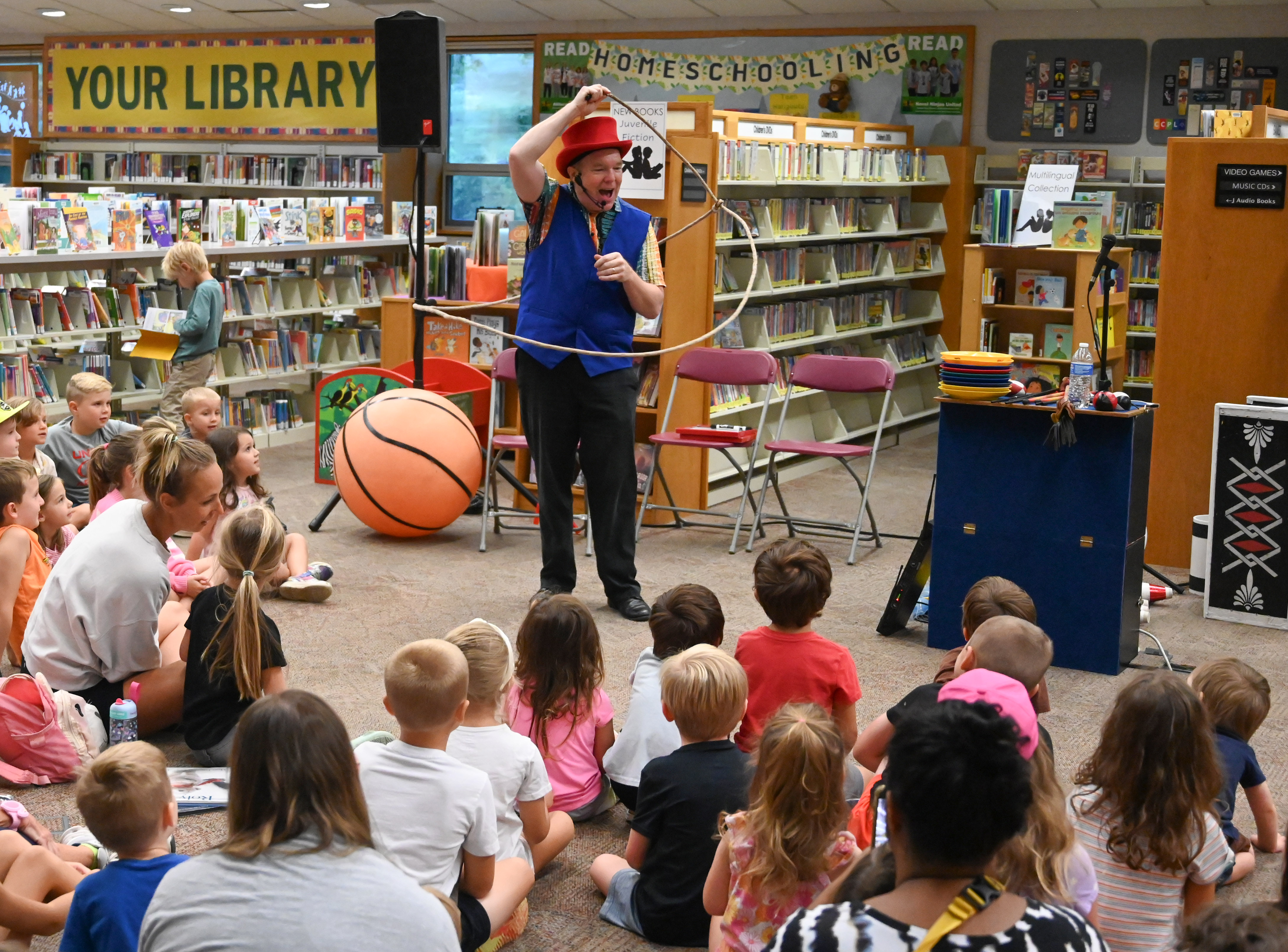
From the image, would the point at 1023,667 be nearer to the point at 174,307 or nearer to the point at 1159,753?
the point at 1159,753

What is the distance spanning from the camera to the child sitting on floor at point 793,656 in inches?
127

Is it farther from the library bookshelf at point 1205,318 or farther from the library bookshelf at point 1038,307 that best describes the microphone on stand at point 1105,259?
the library bookshelf at point 1038,307

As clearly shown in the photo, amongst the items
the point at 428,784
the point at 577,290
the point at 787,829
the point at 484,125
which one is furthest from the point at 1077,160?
the point at 428,784

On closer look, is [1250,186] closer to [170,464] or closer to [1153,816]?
[1153,816]

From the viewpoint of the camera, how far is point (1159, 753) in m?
2.43

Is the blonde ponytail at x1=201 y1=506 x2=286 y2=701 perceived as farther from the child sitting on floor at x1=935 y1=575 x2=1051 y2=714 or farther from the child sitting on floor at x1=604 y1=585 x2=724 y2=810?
the child sitting on floor at x1=935 y1=575 x2=1051 y2=714

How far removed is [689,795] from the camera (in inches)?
104

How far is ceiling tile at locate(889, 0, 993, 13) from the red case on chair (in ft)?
16.9

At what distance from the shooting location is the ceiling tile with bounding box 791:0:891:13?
410 inches

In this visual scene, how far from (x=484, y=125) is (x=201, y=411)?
7241 mm

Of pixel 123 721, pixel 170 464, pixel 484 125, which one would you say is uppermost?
pixel 484 125

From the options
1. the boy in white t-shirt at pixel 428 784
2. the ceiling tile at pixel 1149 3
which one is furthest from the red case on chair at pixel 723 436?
the ceiling tile at pixel 1149 3

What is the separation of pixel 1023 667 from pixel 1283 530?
9.51 ft

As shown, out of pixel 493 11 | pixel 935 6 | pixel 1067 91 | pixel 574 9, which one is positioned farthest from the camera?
pixel 493 11
